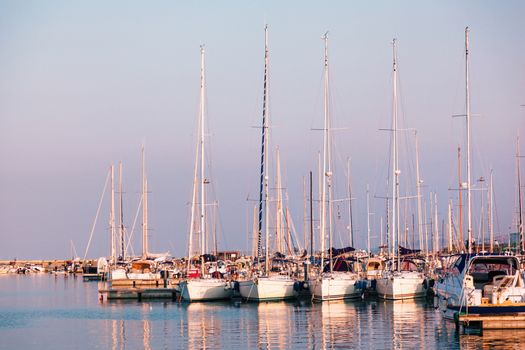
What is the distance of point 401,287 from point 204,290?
1158 centimetres

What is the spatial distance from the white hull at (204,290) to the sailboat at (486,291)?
18.6 meters

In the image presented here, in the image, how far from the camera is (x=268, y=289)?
57.4 m

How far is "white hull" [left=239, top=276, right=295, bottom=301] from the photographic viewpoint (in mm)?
57500

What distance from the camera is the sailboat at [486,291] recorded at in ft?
123

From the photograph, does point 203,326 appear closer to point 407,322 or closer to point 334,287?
point 407,322

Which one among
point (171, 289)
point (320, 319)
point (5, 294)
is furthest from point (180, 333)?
point (5, 294)

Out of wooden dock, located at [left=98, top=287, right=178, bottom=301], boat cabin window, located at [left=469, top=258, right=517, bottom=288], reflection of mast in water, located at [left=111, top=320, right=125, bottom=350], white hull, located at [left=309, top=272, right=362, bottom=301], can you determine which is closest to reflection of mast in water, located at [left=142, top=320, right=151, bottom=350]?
reflection of mast in water, located at [left=111, top=320, right=125, bottom=350]

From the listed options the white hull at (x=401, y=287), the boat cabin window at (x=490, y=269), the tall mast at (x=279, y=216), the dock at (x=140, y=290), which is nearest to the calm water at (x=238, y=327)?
the white hull at (x=401, y=287)

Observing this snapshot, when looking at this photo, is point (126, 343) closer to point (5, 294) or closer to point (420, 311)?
point (420, 311)

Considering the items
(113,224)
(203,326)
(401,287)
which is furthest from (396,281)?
(113,224)

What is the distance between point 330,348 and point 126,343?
8.81 metres

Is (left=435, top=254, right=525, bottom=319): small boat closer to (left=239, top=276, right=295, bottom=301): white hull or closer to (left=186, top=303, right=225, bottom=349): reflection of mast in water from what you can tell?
(left=186, top=303, right=225, bottom=349): reflection of mast in water

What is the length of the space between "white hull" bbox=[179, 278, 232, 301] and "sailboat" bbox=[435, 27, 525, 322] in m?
18.6

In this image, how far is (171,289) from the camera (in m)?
64.2
